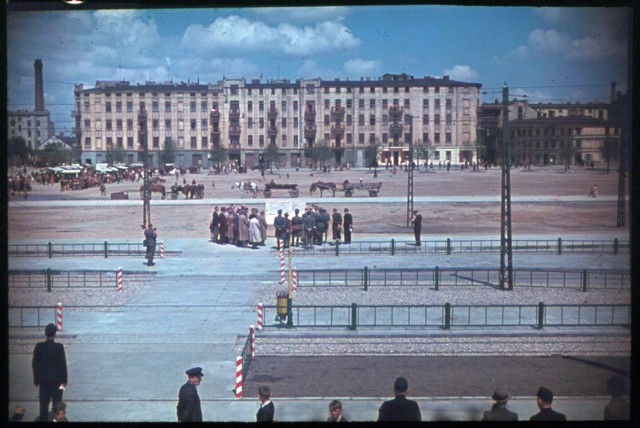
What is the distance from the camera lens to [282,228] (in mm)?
28625

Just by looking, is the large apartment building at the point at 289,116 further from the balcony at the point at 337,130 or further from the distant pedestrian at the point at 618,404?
the distant pedestrian at the point at 618,404

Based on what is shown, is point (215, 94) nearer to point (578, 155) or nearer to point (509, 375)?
point (578, 155)

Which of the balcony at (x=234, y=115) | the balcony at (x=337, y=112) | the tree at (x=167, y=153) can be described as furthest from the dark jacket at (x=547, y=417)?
the balcony at (x=234, y=115)

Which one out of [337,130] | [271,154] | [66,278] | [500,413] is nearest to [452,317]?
[500,413]

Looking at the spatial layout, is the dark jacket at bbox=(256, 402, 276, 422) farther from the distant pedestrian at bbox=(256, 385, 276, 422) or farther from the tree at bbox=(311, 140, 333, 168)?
the tree at bbox=(311, 140, 333, 168)

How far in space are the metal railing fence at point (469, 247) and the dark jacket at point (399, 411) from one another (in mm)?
19566

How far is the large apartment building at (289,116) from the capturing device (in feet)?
288

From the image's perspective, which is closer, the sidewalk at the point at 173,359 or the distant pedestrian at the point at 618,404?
the distant pedestrian at the point at 618,404

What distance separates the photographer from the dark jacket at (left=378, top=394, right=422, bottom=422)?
834 cm

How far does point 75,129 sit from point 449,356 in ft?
288

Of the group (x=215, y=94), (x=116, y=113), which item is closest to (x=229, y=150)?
(x=215, y=94)

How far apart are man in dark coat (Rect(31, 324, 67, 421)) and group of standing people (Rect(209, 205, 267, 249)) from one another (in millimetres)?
19870

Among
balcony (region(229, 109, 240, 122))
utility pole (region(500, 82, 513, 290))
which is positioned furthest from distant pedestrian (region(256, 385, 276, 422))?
balcony (region(229, 109, 240, 122))

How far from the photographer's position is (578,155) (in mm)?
82438
